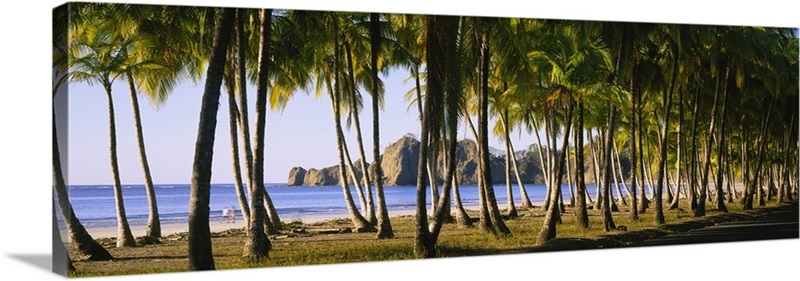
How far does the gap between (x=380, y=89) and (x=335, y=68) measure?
0.81 metres

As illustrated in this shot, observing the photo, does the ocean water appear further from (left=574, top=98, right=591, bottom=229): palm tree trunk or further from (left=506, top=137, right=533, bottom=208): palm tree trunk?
(left=574, top=98, right=591, bottom=229): palm tree trunk

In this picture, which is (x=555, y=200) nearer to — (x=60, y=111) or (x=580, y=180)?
(x=580, y=180)

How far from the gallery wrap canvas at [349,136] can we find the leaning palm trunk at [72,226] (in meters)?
0.02

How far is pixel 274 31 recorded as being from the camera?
12.6 meters

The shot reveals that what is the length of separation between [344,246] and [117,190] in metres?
2.95

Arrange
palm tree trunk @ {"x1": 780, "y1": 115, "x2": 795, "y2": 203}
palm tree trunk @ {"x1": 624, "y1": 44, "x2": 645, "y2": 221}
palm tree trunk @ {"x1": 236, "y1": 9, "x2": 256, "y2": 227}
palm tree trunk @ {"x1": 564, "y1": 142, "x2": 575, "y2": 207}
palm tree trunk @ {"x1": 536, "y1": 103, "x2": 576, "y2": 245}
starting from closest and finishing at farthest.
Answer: palm tree trunk @ {"x1": 236, "y1": 9, "x2": 256, "y2": 227}, palm tree trunk @ {"x1": 536, "y1": 103, "x2": 576, "y2": 245}, palm tree trunk @ {"x1": 564, "y1": 142, "x2": 575, "y2": 207}, palm tree trunk @ {"x1": 624, "y1": 44, "x2": 645, "y2": 221}, palm tree trunk @ {"x1": 780, "y1": 115, "x2": 795, "y2": 203}

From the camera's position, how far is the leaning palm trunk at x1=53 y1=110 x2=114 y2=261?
1088 centimetres

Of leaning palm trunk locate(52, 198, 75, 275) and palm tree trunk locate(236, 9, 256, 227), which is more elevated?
palm tree trunk locate(236, 9, 256, 227)

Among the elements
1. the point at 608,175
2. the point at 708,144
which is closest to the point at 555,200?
the point at 608,175

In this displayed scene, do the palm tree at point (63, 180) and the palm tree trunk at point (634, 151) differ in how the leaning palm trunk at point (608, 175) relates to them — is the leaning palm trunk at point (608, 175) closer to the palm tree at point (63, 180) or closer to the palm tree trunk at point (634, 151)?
the palm tree trunk at point (634, 151)

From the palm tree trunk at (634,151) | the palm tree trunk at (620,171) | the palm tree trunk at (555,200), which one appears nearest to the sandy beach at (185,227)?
the palm tree trunk at (555,200)

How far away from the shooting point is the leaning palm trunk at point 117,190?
37.2 feet

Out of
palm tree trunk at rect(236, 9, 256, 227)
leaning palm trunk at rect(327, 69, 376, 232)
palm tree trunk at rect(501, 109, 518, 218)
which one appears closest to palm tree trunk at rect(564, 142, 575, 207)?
palm tree trunk at rect(501, 109, 518, 218)

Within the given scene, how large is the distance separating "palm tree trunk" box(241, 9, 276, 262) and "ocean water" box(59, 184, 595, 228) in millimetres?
207
